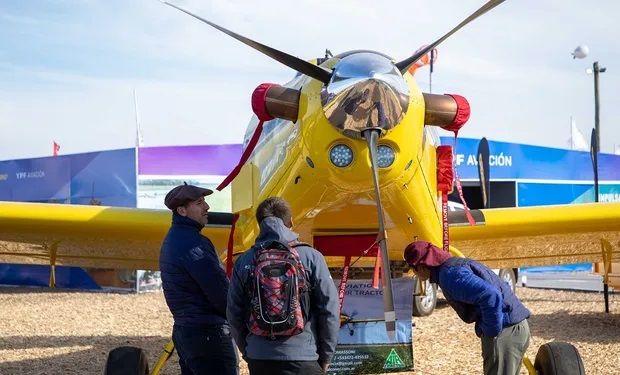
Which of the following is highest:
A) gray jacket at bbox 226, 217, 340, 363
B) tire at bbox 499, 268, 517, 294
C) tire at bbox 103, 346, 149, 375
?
gray jacket at bbox 226, 217, 340, 363

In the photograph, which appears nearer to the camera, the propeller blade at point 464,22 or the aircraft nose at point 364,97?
the aircraft nose at point 364,97

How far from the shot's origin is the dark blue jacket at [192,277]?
413 cm

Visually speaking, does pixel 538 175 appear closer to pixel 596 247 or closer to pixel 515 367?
pixel 596 247

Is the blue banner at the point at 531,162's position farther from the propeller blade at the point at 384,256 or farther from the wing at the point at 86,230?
the propeller blade at the point at 384,256

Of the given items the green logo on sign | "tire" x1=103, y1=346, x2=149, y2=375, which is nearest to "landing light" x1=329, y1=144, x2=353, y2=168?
"tire" x1=103, y1=346, x2=149, y2=375

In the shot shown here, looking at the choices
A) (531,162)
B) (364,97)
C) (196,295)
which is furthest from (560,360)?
(531,162)

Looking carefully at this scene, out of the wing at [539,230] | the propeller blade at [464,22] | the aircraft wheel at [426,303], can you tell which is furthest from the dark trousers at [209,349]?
the aircraft wheel at [426,303]

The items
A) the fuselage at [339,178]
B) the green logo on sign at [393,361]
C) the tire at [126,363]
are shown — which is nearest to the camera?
the fuselage at [339,178]

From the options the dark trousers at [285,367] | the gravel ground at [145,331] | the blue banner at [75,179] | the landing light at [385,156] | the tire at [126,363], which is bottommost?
the gravel ground at [145,331]

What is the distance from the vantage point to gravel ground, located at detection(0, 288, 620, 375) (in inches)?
320

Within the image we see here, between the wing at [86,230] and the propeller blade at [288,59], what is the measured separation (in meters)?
2.22

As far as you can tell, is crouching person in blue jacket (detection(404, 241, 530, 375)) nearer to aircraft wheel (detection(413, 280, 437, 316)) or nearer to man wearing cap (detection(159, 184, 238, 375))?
man wearing cap (detection(159, 184, 238, 375))

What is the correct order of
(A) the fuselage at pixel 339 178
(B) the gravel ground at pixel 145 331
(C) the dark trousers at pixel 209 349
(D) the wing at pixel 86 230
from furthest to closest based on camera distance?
(B) the gravel ground at pixel 145 331 → (D) the wing at pixel 86 230 → (A) the fuselage at pixel 339 178 → (C) the dark trousers at pixel 209 349

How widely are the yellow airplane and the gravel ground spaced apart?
132cm
